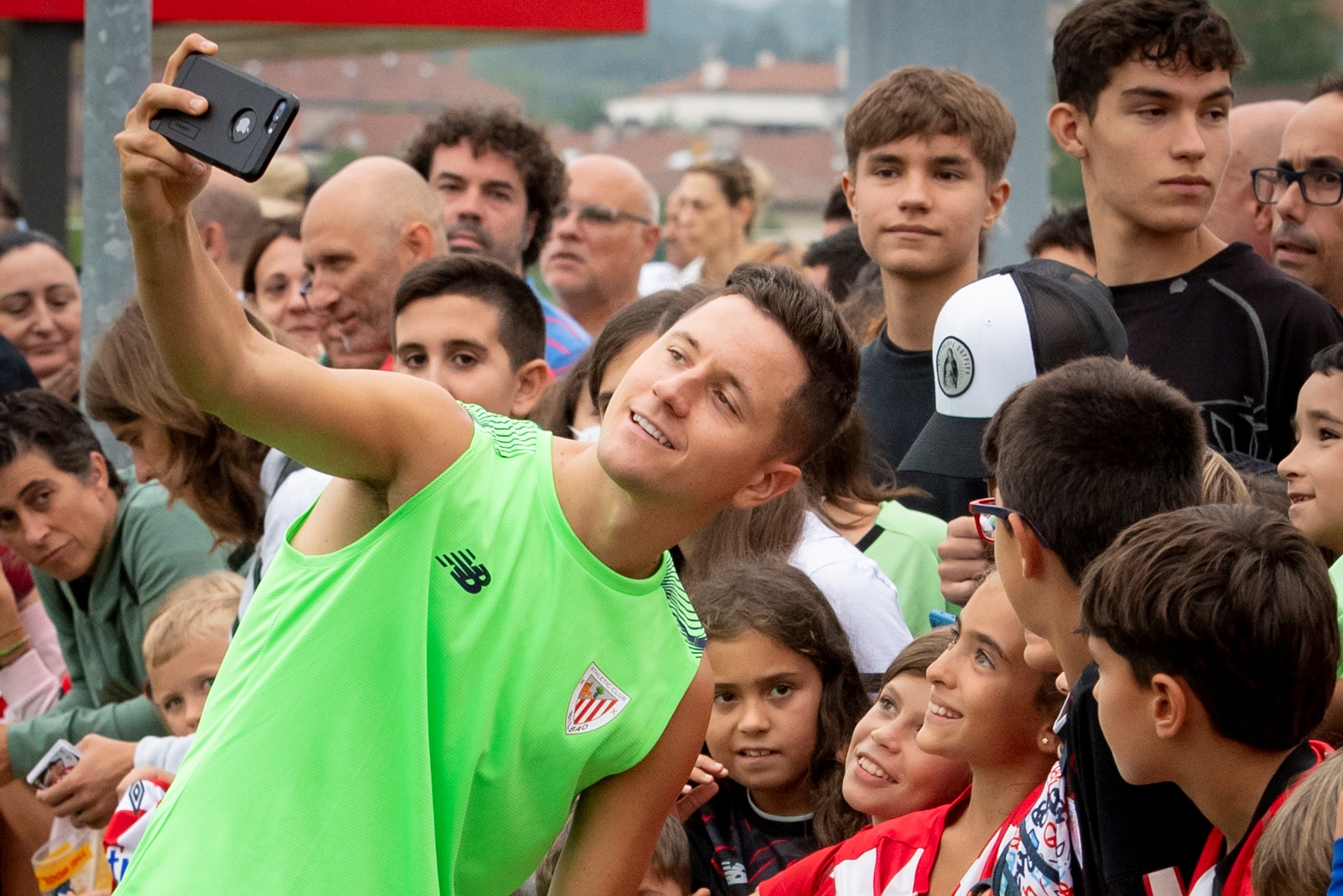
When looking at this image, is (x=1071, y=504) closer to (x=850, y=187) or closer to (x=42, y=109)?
(x=850, y=187)

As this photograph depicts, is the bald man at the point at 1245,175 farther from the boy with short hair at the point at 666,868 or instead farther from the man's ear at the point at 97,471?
the man's ear at the point at 97,471

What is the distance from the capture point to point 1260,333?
359cm

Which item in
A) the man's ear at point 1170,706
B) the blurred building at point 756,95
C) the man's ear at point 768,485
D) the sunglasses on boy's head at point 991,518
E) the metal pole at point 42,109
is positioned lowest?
the man's ear at point 1170,706

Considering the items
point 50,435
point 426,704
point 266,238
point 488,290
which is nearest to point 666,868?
point 426,704

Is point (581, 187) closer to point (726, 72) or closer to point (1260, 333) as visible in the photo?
point (1260, 333)

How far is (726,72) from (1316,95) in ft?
282

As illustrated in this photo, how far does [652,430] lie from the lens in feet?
8.41

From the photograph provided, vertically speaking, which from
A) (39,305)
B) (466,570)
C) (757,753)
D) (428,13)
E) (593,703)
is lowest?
(757,753)

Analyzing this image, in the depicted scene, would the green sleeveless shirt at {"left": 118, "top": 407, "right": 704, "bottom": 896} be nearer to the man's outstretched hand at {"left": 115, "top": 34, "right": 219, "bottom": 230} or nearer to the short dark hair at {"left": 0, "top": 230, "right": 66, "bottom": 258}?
the man's outstretched hand at {"left": 115, "top": 34, "right": 219, "bottom": 230}

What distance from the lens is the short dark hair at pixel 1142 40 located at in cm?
378

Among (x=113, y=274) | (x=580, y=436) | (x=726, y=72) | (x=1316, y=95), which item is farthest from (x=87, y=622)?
(x=726, y=72)

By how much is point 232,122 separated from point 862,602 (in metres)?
2.05

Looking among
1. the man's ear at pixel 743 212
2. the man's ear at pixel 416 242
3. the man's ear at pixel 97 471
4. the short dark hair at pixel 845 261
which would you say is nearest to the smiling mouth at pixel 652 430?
the man's ear at pixel 97 471

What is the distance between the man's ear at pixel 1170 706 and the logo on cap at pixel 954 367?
115cm
